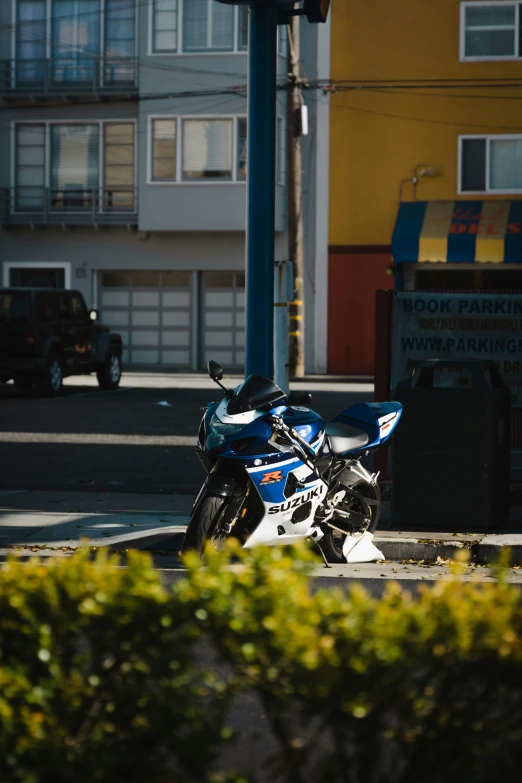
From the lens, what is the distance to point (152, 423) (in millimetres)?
19234

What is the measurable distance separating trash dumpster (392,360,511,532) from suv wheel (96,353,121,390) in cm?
1744

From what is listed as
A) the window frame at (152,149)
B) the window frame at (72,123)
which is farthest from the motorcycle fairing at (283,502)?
the window frame at (72,123)

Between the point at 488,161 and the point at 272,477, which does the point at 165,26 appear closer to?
the point at 488,161

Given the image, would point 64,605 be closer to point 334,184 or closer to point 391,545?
point 391,545

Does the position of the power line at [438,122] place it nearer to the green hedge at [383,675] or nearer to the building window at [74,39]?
the building window at [74,39]

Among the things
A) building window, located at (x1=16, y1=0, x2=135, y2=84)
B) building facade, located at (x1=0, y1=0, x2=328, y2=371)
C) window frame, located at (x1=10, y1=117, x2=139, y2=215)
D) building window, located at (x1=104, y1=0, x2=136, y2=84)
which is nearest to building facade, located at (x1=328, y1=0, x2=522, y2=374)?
building facade, located at (x1=0, y1=0, x2=328, y2=371)

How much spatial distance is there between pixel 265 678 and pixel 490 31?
31.9 metres

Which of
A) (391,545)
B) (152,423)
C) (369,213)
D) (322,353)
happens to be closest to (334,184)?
(369,213)

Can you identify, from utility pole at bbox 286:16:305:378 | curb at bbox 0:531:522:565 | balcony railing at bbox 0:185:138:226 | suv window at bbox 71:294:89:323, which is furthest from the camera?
Answer: balcony railing at bbox 0:185:138:226

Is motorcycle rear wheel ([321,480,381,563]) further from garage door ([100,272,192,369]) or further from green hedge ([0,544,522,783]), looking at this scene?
garage door ([100,272,192,369])

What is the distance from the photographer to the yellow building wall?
3328cm

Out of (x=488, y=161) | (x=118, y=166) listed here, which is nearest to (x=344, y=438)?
(x=488, y=161)

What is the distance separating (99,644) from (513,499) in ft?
27.5

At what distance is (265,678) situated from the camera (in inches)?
132
